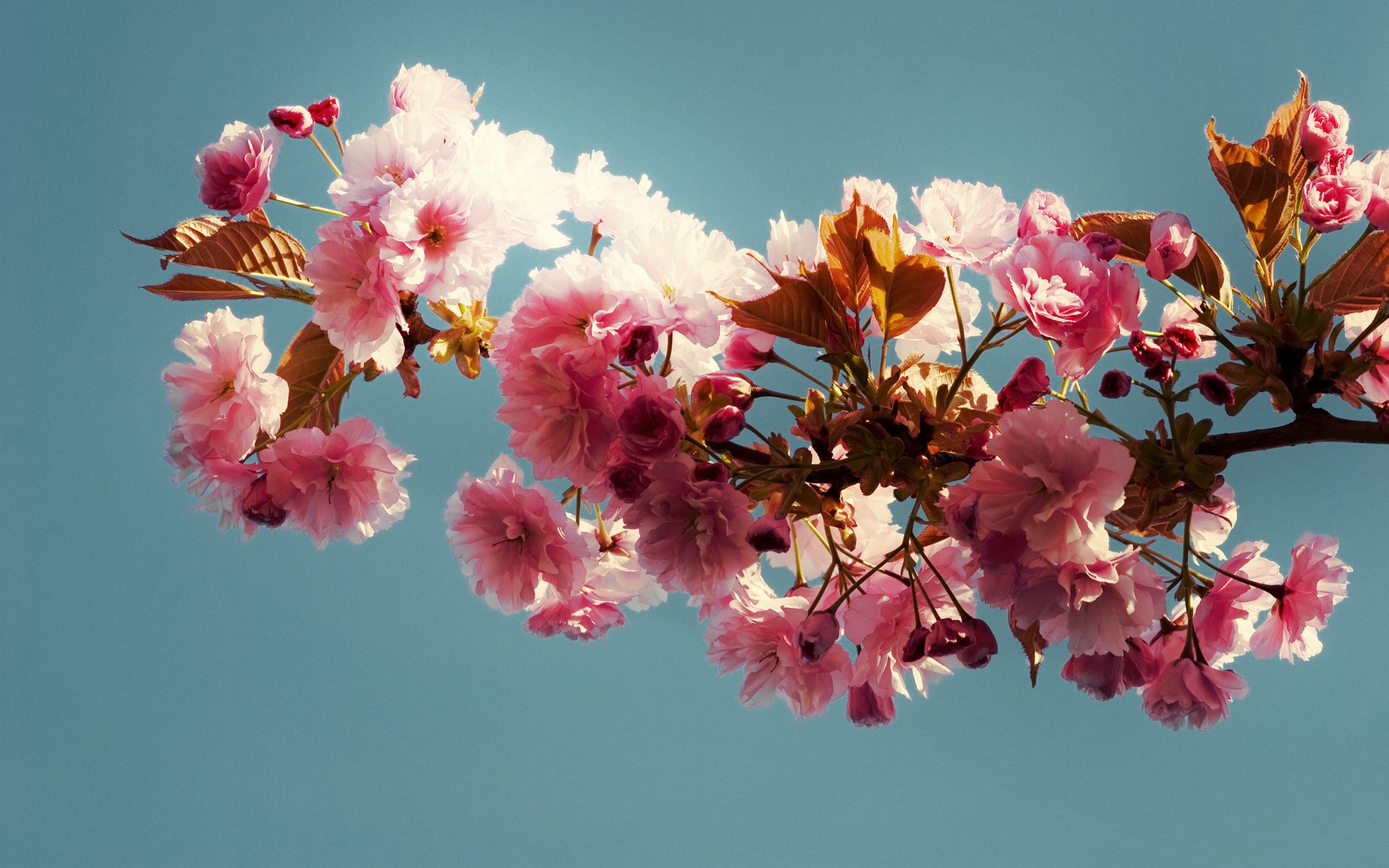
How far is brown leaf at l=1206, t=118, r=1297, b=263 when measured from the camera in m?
0.78

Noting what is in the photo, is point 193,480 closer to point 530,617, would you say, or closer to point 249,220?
point 249,220

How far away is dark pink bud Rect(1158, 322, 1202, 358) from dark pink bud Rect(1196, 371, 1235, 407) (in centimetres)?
13

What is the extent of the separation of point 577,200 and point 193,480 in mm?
412

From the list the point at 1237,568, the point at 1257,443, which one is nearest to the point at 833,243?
the point at 1257,443

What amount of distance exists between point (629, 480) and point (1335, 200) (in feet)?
2.14

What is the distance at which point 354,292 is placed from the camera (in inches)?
29.7

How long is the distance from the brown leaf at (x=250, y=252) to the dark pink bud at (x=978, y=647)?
633 millimetres

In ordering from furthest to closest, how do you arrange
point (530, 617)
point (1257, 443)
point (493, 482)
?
point (530, 617) < point (493, 482) < point (1257, 443)

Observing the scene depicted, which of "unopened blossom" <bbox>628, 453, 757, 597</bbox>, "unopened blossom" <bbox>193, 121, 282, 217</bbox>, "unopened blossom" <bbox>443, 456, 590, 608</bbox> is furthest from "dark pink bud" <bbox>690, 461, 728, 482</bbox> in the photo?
"unopened blossom" <bbox>193, 121, 282, 217</bbox>

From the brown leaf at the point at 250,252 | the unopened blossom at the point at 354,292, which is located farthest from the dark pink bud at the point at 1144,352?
the brown leaf at the point at 250,252

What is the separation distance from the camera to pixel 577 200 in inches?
32.6

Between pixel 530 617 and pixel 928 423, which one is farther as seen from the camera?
pixel 530 617

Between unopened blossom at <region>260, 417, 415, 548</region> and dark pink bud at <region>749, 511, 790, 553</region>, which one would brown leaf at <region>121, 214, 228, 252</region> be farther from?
dark pink bud at <region>749, 511, 790, 553</region>

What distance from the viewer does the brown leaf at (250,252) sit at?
81 centimetres
